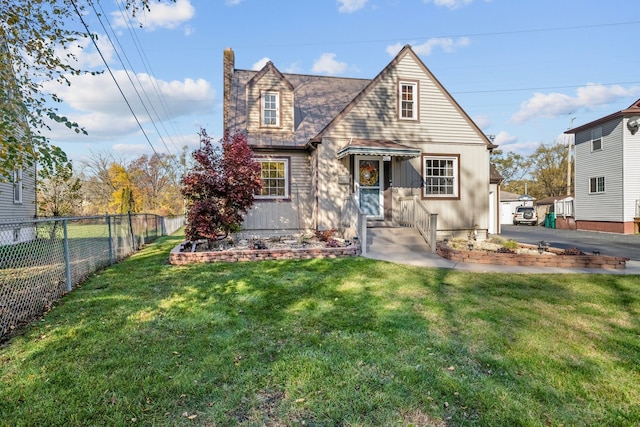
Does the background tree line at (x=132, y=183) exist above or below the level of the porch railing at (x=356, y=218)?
above

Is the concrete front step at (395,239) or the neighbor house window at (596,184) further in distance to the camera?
the neighbor house window at (596,184)

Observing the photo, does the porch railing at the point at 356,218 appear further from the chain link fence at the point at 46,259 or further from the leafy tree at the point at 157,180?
the leafy tree at the point at 157,180

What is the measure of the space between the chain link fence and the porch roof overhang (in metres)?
6.84

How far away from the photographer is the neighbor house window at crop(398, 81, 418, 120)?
1244 centimetres

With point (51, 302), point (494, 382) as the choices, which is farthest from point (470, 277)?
point (51, 302)

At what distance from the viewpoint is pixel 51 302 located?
17.7 feet

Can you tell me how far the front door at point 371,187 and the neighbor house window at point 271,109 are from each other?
3.66 m

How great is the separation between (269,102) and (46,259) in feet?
29.8

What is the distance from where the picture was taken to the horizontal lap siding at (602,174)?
65.3ft

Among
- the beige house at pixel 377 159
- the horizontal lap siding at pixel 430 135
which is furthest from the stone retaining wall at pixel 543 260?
the horizontal lap siding at pixel 430 135

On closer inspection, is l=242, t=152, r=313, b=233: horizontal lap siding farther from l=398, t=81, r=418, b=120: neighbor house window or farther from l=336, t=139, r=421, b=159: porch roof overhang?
l=398, t=81, r=418, b=120: neighbor house window

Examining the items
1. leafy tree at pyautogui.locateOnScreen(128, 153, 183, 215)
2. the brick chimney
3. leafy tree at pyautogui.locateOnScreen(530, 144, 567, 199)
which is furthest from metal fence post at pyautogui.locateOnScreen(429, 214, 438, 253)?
leafy tree at pyautogui.locateOnScreen(530, 144, 567, 199)

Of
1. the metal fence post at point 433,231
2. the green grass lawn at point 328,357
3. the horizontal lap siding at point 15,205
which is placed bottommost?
the green grass lawn at point 328,357

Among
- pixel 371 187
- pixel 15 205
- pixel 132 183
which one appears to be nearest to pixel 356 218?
pixel 371 187
